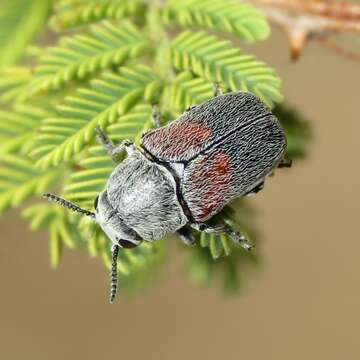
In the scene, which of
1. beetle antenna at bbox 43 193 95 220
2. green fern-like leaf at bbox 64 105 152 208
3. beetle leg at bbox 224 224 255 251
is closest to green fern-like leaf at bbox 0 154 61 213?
beetle antenna at bbox 43 193 95 220

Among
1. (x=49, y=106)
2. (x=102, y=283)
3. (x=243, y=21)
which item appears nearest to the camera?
(x=243, y=21)

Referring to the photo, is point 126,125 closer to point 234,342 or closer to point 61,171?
point 61,171

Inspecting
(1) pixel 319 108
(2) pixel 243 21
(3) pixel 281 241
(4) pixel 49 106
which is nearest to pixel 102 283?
(3) pixel 281 241

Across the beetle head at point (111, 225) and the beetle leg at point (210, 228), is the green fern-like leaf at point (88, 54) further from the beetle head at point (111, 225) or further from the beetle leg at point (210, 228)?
the beetle leg at point (210, 228)

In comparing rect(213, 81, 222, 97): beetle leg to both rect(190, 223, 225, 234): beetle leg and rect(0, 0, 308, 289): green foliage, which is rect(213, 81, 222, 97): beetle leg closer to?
rect(0, 0, 308, 289): green foliage

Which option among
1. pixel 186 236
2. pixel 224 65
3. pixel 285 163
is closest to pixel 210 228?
pixel 186 236

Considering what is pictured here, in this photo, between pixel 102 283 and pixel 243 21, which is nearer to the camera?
pixel 243 21

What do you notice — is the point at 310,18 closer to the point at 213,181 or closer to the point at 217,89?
the point at 217,89
